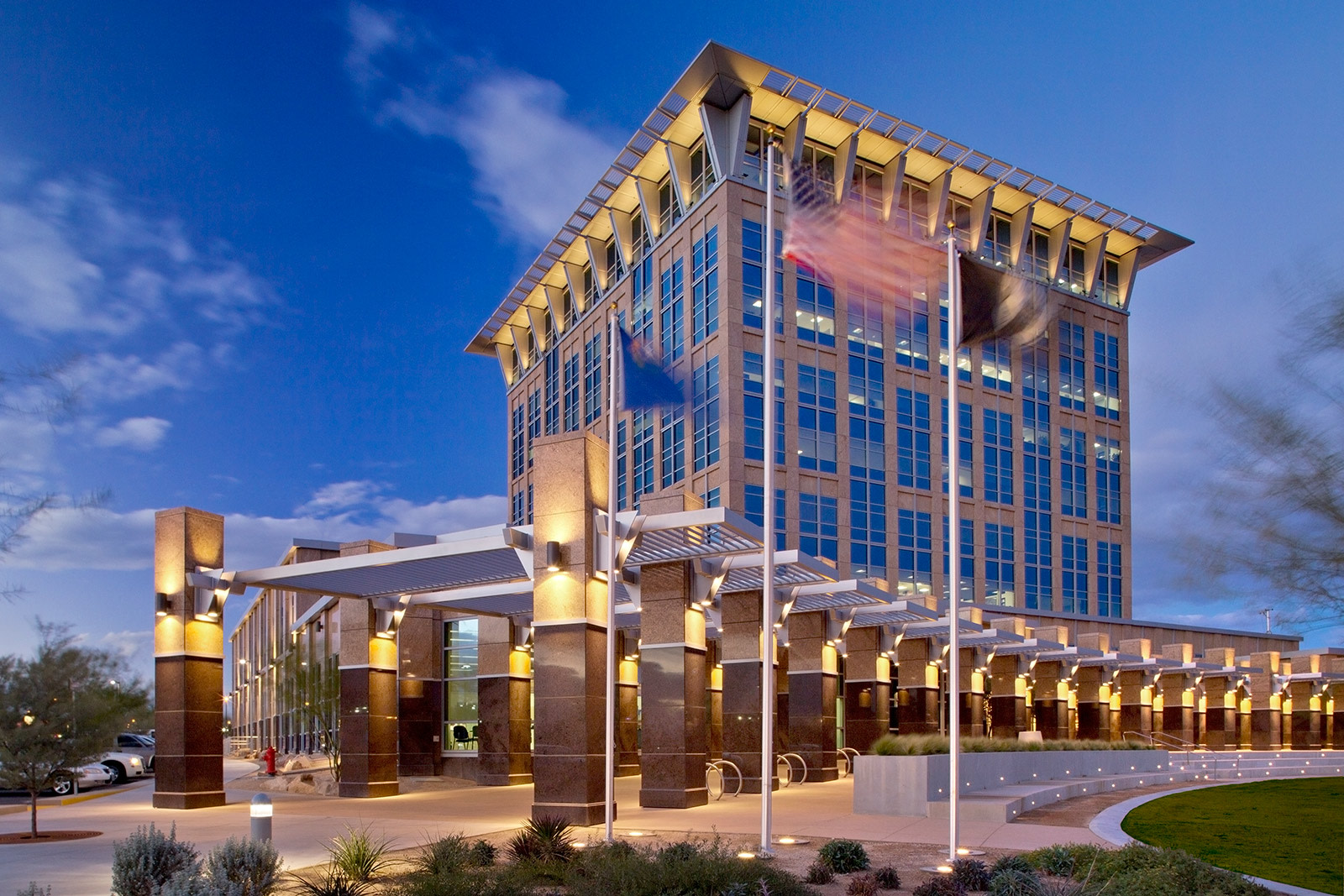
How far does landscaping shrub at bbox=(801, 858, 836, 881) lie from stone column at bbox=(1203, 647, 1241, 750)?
56271mm

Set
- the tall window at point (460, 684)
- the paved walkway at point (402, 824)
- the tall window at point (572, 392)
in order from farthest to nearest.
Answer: the tall window at point (572, 392) → the tall window at point (460, 684) → the paved walkway at point (402, 824)

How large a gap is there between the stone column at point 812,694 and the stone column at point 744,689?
467 cm

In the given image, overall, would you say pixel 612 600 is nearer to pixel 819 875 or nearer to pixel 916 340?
pixel 819 875

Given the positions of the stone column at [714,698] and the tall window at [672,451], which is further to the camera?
the tall window at [672,451]

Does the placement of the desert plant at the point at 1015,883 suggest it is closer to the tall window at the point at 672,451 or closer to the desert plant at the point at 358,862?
the desert plant at the point at 358,862

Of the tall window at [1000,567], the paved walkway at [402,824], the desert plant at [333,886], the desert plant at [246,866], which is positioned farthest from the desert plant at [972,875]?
the tall window at [1000,567]

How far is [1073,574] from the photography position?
6756 centimetres

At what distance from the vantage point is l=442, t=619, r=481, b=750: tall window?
36812 millimetres

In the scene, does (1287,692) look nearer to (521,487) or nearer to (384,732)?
(521,487)

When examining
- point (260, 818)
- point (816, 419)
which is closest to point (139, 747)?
point (816, 419)

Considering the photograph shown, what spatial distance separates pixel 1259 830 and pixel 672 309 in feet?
138

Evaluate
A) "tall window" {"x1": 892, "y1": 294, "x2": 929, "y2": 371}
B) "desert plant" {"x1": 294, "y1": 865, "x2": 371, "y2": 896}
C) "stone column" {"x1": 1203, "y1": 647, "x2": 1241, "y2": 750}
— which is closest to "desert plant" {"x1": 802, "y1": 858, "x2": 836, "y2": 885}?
"desert plant" {"x1": 294, "y1": 865, "x2": 371, "y2": 896}

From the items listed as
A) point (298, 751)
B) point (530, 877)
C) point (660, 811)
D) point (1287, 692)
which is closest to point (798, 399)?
point (298, 751)

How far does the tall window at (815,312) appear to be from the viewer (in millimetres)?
55688
